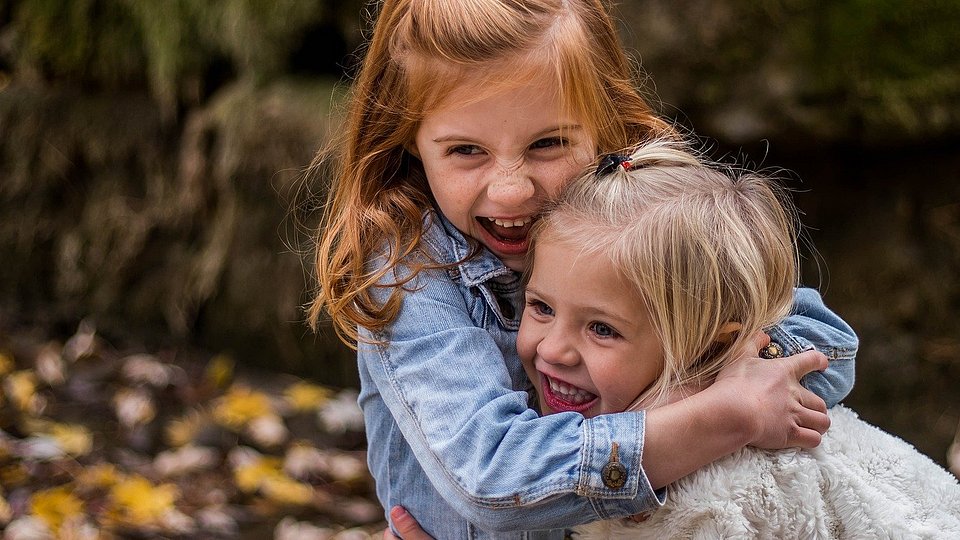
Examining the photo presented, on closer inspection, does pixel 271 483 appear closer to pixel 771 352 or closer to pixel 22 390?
pixel 22 390

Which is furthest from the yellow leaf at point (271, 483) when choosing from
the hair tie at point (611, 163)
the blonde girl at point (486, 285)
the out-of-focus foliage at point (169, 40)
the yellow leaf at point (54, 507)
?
the hair tie at point (611, 163)

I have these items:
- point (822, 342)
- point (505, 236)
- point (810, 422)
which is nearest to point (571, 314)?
point (505, 236)

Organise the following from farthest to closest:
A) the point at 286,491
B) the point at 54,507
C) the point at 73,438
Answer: the point at 73,438 < the point at 286,491 < the point at 54,507

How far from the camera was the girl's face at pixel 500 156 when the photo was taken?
164cm

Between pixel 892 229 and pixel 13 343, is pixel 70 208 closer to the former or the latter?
pixel 13 343

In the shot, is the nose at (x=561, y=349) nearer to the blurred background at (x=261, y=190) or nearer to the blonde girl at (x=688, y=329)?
the blonde girl at (x=688, y=329)

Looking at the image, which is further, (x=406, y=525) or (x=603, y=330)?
(x=406, y=525)

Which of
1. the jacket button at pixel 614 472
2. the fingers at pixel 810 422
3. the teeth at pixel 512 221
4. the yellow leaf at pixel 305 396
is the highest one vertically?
the teeth at pixel 512 221

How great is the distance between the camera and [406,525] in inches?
72.6

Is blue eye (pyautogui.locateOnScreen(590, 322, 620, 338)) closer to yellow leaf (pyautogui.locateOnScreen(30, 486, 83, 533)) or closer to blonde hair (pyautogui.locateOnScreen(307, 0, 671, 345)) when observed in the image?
blonde hair (pyautogui.locateOnScreen(307, 0, 671, 345))

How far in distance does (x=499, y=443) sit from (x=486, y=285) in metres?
0.36

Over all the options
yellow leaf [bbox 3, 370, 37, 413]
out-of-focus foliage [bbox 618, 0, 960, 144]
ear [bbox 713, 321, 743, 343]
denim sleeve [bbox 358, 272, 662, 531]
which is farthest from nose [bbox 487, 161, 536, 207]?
yellow leaf [bbox 3, 370, 37, 413]

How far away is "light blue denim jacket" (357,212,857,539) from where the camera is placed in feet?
4.80

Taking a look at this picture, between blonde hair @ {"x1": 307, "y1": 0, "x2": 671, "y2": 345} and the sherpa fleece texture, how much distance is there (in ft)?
1.76
